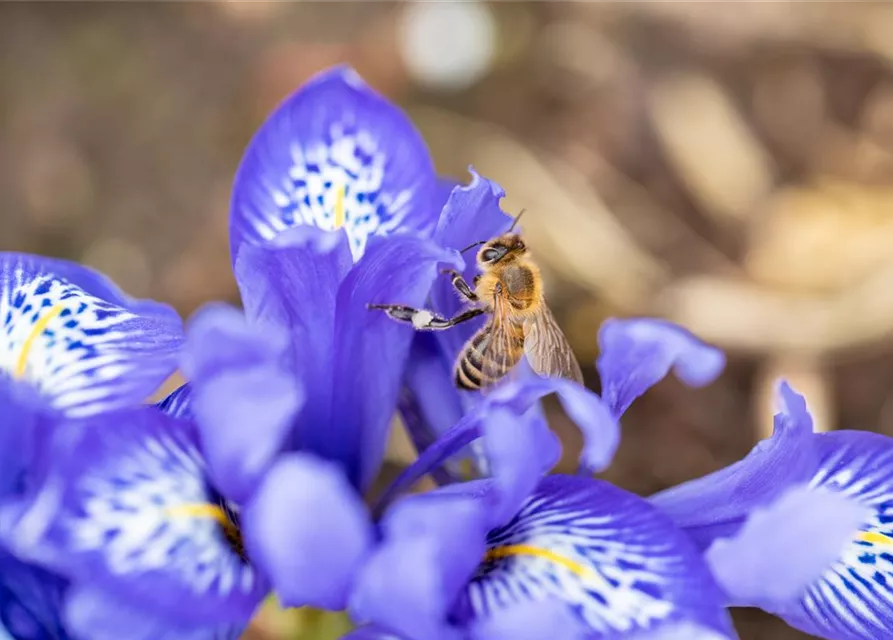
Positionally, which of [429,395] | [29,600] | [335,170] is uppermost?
[335,170]

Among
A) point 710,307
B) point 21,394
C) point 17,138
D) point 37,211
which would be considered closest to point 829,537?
point 21,394

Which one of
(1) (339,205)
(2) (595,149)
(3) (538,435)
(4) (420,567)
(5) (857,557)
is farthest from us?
(2) (595,149)

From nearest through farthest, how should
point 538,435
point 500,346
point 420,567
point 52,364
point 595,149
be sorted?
point 420,567
point 538,435
point 52,364
point 500,346
point 595,149

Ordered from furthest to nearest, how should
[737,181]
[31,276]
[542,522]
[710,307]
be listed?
[737,181], [710,307], [31,276], [542,522]

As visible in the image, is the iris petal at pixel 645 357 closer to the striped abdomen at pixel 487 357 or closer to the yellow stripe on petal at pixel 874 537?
the striped abdomen at pixel 487 357

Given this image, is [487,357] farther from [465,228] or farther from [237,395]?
[237,395]

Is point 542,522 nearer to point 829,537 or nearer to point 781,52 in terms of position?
point 829,537

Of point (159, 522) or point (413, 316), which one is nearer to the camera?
point (159, 522)

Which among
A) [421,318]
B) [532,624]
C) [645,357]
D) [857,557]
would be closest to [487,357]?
[421,318]
